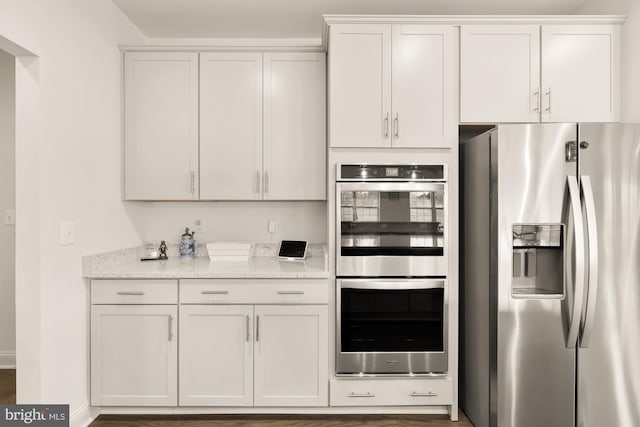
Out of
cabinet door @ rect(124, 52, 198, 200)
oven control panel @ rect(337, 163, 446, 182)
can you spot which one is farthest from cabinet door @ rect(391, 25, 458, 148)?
cabinet door @ rect(124, 52, 198, 200)

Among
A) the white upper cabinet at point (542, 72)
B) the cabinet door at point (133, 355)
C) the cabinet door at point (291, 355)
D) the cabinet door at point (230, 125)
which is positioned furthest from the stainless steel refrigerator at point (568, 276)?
the cabinet door at point (133, 355)

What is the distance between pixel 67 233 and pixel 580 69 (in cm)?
327

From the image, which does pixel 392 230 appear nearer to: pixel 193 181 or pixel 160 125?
pixel 193 181

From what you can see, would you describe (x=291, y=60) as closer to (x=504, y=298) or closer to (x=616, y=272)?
(x=504, y=298)

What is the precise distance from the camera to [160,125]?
280 cm

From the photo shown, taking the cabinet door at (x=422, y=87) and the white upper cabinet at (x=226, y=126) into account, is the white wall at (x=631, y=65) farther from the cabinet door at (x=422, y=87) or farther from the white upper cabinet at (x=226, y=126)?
the white upper cabinet at (x=226, y=126)

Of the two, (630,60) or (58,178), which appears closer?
(58,178)

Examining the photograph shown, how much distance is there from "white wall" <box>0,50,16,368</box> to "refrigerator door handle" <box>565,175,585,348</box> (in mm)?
3943

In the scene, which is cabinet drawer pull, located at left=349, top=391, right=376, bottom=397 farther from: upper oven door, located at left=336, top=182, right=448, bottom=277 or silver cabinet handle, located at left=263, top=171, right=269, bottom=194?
silver cabinet handle, located at left=263, top=171, right=269, bottom=194

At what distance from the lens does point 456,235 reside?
2404 millimetres

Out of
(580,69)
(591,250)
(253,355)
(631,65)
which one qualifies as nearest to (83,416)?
(253,355)

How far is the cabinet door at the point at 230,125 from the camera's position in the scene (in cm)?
279

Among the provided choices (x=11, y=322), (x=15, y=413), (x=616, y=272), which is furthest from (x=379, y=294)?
(x=11, y=322)

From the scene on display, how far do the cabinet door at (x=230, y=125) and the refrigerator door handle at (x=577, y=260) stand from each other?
195 cm
